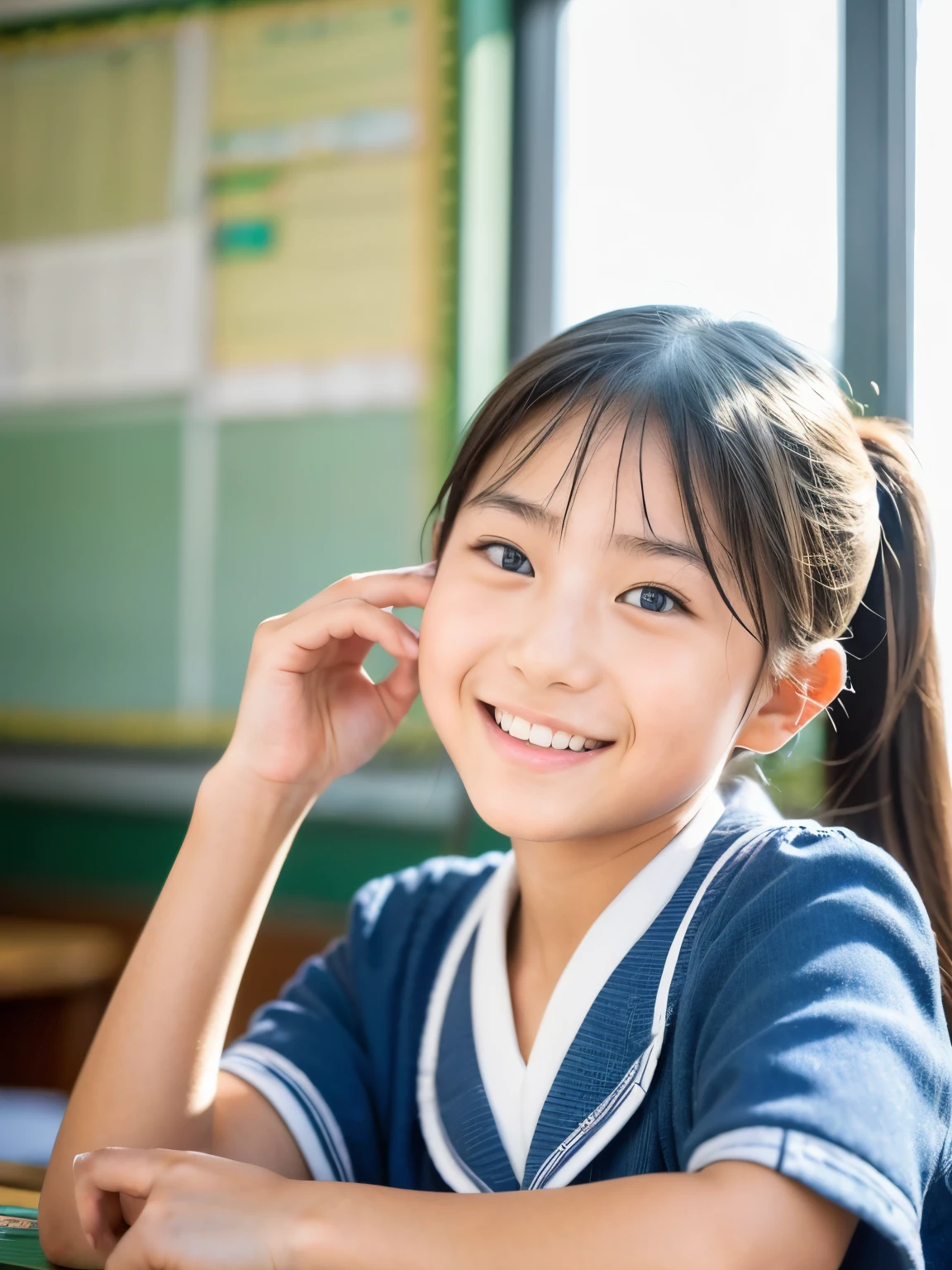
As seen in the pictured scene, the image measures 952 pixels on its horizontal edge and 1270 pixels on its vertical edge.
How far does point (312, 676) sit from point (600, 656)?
0.33m

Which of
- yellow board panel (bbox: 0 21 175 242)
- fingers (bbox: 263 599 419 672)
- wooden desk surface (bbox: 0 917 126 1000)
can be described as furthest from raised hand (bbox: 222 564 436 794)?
yellow board panel (bbox: 0 21 175 242)

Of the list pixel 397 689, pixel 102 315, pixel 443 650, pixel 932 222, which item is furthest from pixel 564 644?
pixel 102 315

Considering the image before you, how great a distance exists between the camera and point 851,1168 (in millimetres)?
552

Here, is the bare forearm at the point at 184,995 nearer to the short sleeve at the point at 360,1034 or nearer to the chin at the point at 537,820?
the short sleeve at the point at 360,1034

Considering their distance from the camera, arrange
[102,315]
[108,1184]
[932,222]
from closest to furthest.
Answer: [108,1184]
[932,222]
[102,315]

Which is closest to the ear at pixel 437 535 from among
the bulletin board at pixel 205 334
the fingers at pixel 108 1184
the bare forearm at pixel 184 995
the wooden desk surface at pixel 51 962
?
the bare forearm at pixel 184 995

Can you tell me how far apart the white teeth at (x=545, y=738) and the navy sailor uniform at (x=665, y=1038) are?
4.5 inches

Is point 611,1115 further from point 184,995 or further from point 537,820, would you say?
point 184,995

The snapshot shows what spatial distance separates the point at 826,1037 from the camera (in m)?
0.59

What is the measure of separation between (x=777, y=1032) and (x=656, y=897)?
0.25 m

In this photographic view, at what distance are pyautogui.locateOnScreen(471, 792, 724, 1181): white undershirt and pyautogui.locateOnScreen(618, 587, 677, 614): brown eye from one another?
18 cm

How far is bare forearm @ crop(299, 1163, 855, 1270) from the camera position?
554mm

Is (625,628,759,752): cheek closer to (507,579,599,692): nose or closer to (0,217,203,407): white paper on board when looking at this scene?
(507,579,599,692): nose

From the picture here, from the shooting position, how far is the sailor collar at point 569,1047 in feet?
2.55
